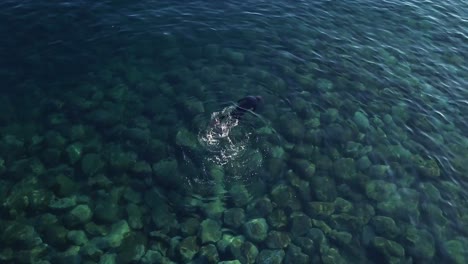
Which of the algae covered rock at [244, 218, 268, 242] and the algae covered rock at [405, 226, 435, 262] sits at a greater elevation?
the algae covered rock at [244, 218, 268, 242]

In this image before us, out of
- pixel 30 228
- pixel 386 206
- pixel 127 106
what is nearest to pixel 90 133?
pixel 127 106

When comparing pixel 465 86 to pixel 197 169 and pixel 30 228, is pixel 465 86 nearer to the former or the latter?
pixel 197 169

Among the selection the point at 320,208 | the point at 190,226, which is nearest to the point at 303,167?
the point at 320,208

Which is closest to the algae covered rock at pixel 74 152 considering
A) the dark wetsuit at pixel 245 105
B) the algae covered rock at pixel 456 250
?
the dark wetsuit at pixel 245 105

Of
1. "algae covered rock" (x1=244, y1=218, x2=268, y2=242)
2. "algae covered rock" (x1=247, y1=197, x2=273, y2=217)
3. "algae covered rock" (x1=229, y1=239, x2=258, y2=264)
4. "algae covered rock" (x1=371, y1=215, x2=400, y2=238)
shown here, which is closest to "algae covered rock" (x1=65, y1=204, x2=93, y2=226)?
"algae covered rock" (x1=229, y1=239, x2=258, y2=264)

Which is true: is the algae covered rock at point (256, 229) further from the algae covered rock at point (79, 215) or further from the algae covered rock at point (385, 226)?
the algae covered rock at point (79, 215)

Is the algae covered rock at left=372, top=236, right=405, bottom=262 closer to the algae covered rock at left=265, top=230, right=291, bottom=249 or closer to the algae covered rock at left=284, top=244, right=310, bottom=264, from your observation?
the algae covered rock at left=284, top=244, right=310, bottom=264
